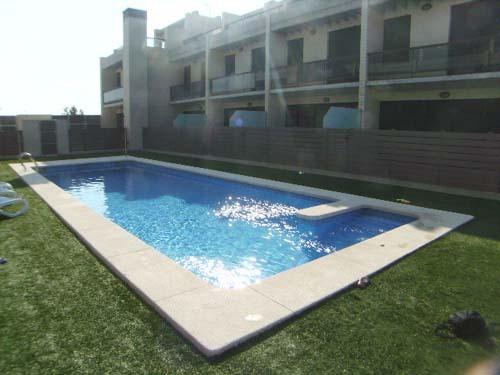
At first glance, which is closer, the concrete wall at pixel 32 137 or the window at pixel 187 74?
the concrete wall at pixel 32 137

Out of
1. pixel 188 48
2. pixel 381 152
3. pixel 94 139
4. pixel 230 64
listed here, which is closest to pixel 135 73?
pixel 188 48

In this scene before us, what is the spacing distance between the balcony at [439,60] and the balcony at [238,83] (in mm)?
7250

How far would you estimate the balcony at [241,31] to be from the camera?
21.3m

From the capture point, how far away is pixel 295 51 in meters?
21.0

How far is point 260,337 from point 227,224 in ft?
18.1

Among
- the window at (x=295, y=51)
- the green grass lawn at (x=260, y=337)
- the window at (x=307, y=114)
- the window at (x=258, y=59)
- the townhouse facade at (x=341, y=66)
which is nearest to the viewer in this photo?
the green grass lawn at (x=260, y=337)

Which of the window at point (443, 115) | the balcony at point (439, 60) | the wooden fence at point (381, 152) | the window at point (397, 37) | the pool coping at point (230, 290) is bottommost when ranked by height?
the pool coping at point (230, 290)

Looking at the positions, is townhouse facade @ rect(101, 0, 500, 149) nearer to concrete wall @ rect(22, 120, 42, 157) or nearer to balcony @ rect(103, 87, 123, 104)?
balcony @ rect(103, 87, 123, 104)

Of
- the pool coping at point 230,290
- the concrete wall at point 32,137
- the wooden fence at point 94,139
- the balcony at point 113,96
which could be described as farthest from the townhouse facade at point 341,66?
the pool coping at point 230,290

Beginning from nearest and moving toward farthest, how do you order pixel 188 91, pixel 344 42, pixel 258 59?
pixel 344 42 → pixel 258 59 → pixel 188 91

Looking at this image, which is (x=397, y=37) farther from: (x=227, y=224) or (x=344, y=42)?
(x=227, y=224)

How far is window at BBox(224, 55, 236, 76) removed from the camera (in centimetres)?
2581

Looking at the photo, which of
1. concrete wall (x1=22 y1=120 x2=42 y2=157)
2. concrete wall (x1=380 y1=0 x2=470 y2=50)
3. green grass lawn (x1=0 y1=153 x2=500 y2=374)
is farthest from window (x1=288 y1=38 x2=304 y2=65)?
green grass lawn (x1=0 y1=153 x2=500 y2=374)

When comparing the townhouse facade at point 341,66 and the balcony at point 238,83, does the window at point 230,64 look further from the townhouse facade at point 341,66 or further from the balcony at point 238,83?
the balcony at point 238,83
